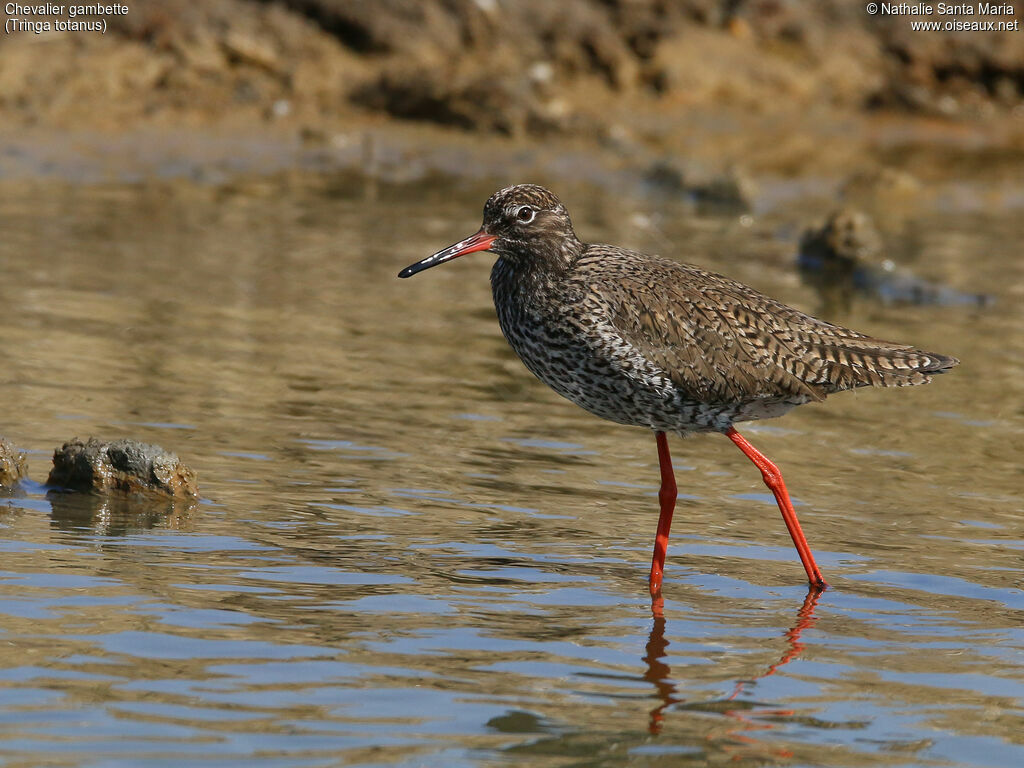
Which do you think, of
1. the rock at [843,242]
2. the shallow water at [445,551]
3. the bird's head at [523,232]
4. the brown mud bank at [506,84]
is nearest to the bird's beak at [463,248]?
the bird's head at [523,232]

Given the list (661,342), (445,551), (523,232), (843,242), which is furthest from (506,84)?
(445,551)

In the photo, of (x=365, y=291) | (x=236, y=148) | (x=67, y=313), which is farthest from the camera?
(x=236, y=148)

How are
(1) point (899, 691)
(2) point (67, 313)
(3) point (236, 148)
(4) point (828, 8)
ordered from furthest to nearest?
(4) point (828, 8) < (3) point (236, 148) < (2) point (67, 313) < (1) point (899, 691)

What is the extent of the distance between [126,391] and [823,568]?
4.86 metres

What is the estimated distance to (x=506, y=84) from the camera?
21.5 metres

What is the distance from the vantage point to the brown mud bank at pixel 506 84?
19.8m

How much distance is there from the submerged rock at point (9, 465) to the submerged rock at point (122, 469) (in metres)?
0.20

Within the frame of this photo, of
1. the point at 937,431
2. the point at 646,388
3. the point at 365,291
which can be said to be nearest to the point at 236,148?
the point at 365,291

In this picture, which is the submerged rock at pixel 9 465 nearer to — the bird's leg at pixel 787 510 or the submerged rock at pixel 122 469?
the submerged rock at pixel 122 469

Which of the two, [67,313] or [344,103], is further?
[344,103]

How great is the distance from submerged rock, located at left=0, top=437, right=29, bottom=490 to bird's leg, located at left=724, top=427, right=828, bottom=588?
385 centimetres

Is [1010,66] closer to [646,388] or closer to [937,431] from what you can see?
[937,431]

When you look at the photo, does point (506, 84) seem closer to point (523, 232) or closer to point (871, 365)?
point (523, 232)

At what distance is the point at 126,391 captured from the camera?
10.6 meters
